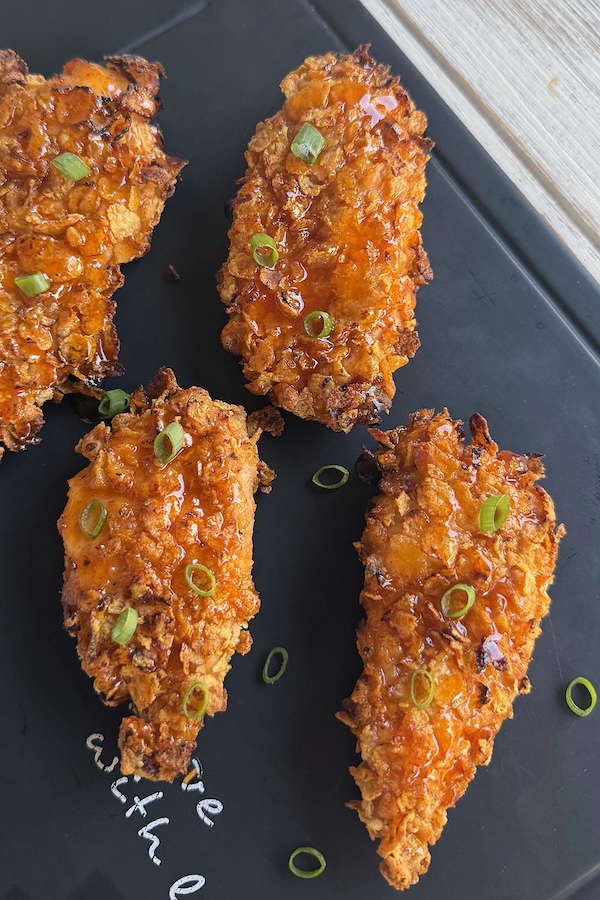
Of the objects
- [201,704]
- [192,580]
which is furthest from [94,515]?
[201,704]

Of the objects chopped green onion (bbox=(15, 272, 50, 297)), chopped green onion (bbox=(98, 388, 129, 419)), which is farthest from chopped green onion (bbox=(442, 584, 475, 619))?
chopped green onion (bbox=(15, 272, 50, 297))

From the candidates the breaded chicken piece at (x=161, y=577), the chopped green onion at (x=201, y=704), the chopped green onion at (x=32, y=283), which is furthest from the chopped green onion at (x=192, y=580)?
the chopped green onion at (x=32, y=283)

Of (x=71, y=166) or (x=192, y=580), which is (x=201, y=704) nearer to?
(x=192, y=580)

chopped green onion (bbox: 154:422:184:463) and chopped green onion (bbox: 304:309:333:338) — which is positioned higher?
chopped green onion (bbox: 304:309:333:338)

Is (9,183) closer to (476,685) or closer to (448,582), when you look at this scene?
(448,582)

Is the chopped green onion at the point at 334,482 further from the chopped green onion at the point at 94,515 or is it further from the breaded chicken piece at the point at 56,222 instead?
the breaded chicken piece at the point at 56,222

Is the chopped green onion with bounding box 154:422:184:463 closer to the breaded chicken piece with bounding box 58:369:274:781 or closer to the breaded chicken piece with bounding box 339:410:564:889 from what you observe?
the breaded chicken piece with bounding box 58:369:274:781

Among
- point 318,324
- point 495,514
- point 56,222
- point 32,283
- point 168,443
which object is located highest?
point 56,222
